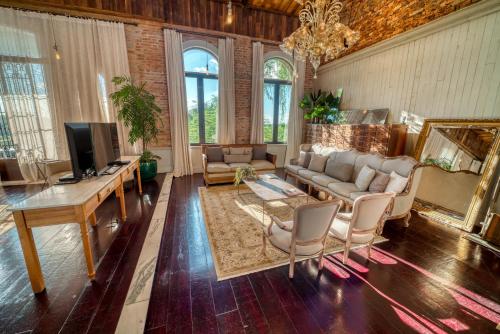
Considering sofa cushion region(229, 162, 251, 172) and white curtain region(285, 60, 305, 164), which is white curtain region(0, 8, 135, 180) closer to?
sofa cushion region(229, 162, 251, 172)

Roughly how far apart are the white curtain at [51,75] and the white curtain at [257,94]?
10.8 feet

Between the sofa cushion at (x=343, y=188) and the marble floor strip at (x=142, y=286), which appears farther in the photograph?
the sofa cushion at (x=343, y=188)

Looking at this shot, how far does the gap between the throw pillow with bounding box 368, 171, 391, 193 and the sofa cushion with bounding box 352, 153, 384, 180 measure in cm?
33

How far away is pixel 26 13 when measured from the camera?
3992mm

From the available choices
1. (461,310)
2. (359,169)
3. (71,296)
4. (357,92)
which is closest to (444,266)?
(461,310)

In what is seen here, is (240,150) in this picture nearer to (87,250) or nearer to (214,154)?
(214,154)

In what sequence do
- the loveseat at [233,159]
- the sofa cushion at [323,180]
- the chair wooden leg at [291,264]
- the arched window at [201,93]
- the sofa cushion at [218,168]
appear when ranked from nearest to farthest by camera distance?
the chair wooden leg at [291,264]
the sofa cushion at [323,180]
the sofa cushion at [218,168]
the loveseat at [233,159]
the arched window at [201,93]

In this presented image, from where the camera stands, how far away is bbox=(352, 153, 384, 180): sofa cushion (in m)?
3.32

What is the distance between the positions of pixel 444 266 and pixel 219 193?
3432mm

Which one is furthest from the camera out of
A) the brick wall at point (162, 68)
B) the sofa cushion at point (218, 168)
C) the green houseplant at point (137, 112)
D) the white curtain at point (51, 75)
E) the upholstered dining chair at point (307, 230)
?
the brick wall at point (162, 68)

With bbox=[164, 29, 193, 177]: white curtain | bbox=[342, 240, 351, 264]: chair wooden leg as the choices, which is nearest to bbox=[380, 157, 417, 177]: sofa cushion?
bbox=[342, 240, 351, 264]: chair wooden leg

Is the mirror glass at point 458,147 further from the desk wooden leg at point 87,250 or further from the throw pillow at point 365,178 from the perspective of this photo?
the desk wooden leg at point 87,250

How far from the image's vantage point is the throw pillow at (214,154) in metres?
4.99

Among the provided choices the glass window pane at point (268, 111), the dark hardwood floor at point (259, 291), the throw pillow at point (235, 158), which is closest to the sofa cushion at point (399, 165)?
the dark hardwood floor at point (259, 291)
